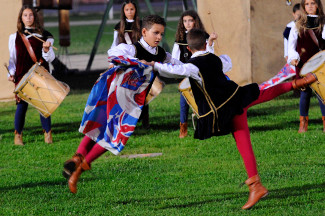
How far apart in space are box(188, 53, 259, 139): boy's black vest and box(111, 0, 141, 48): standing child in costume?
3.54 m

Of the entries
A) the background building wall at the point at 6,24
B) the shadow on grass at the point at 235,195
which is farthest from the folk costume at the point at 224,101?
the background building wall at the point at 6,24

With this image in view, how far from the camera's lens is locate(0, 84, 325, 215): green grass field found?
5.85 m

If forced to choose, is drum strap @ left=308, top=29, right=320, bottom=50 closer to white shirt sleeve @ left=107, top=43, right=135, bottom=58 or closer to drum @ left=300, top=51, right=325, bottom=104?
drum @ left=300, top=51, right=325, bottom=104

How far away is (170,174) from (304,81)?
1.84 meters

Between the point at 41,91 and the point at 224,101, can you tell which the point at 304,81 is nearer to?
the point at 224,101

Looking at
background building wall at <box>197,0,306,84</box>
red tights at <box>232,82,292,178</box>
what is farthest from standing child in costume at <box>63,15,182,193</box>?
background building wall at <box>197,0,306,84</box>

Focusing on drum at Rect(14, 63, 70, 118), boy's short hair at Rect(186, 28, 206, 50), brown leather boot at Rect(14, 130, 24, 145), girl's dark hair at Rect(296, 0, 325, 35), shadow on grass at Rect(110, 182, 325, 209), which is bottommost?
brown leather boot at Rect(14, 130, 24, 145)

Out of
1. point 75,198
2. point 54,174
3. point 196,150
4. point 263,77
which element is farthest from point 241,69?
point 75,198

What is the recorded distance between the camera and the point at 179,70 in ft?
17.6

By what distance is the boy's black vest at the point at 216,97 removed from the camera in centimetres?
557

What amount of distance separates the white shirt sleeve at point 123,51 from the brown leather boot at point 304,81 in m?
1.35

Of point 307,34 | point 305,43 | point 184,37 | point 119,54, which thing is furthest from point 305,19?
point 119,54

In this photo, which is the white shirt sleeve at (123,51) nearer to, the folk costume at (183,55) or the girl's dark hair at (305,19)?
the folk costume at (183,55)

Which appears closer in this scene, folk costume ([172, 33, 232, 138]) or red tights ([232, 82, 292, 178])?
red tights ([232, 82, 292, 178])
